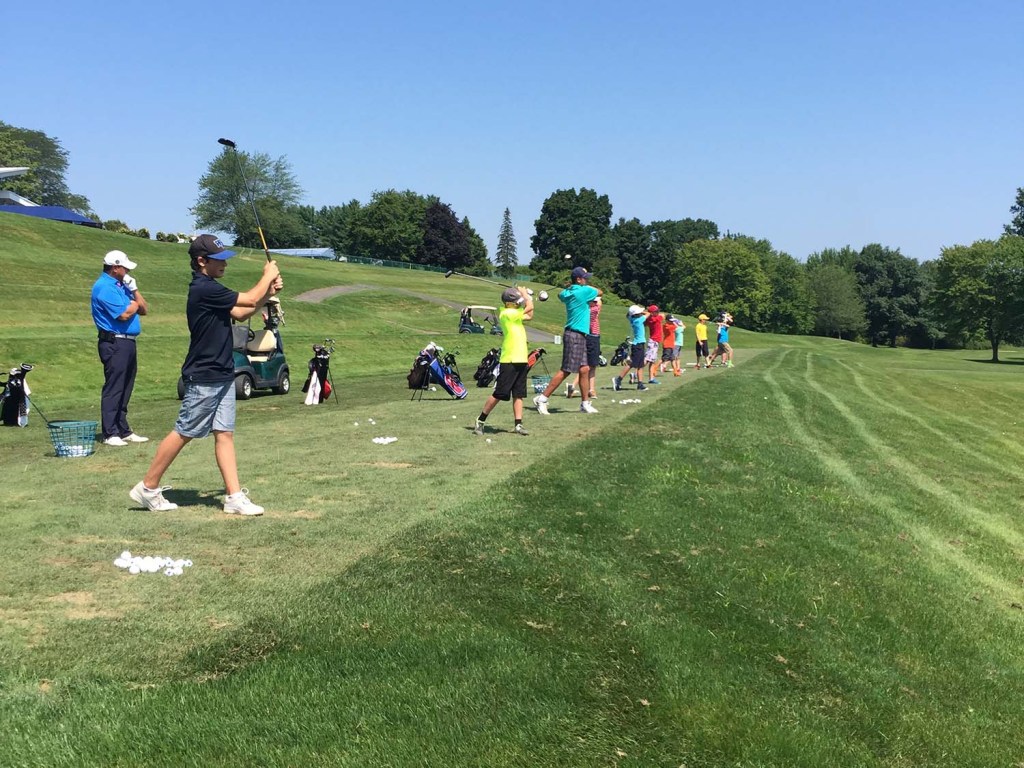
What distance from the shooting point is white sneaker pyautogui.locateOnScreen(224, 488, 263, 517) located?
6180 mm

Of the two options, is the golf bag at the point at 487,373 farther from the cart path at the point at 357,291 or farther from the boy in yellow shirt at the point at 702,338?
the cart path at the point at 357,291

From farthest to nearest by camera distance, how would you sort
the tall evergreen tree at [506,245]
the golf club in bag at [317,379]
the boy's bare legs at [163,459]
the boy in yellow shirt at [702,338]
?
the tall evergreen tree at [506,245] → the boy in yellow shirt at [702,338] → the golf club in bag at [317,379] → the boy's bare legs at [163,459]

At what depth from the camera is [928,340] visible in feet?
351

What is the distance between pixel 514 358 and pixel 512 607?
6.35 metres

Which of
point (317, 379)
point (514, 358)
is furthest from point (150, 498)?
point (317, 379)

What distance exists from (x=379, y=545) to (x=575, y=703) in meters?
2.26

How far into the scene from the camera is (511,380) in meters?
10.7

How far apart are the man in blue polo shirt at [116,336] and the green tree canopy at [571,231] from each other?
13059cm

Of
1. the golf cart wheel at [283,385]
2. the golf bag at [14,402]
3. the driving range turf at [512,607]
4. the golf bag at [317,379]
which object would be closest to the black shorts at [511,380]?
the driving range turf at [512,607]

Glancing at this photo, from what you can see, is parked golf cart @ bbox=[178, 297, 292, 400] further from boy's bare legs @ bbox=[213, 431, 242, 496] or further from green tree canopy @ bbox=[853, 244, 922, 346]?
green tree canopy @ bbox=[853, 244, 922, 346]

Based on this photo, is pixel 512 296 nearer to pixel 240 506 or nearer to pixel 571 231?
pixel 240 506

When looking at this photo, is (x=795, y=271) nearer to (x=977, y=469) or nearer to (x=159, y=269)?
(x=159, y=269)

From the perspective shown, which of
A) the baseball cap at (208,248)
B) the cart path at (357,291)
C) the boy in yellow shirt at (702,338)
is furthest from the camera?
the cart path at (357,291)

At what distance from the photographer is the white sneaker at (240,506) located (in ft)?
20.3
